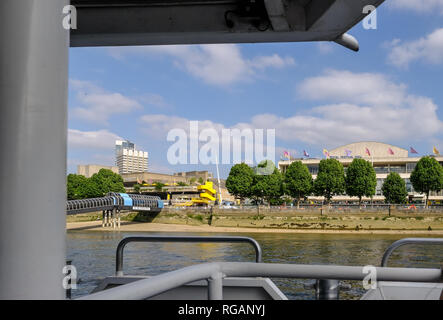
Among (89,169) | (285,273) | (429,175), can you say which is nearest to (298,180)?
(429,175)

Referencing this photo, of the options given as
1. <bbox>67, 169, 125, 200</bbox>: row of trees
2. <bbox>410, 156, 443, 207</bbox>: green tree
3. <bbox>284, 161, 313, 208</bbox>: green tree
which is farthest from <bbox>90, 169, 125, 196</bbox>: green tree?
<bbox>410, 156, 443, 207</bbox>: green tree

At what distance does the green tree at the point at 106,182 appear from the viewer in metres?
83.4

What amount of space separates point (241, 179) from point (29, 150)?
241 ft

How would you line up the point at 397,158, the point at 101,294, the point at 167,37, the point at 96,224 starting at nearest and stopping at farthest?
the point at 101,294
the point at 167,37
the point at 96,224
the point at 397,158

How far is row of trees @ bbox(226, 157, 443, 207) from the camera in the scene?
67.5 meters

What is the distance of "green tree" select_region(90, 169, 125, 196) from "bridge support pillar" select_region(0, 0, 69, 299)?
84.2m

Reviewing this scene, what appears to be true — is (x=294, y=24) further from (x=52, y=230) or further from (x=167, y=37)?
(x=52, y=230)

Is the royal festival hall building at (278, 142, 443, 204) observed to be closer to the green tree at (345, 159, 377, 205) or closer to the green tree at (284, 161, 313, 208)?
the green tree at (345, 159, 377, 205)

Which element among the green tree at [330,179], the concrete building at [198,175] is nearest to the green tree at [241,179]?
the green tree at [330,179]

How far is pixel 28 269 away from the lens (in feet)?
4.50

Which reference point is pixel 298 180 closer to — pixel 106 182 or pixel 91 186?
pixel 106 182

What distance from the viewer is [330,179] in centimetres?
7012


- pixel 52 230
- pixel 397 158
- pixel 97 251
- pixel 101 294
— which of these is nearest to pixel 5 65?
pixel 52 230

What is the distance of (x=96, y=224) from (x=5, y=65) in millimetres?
64841
